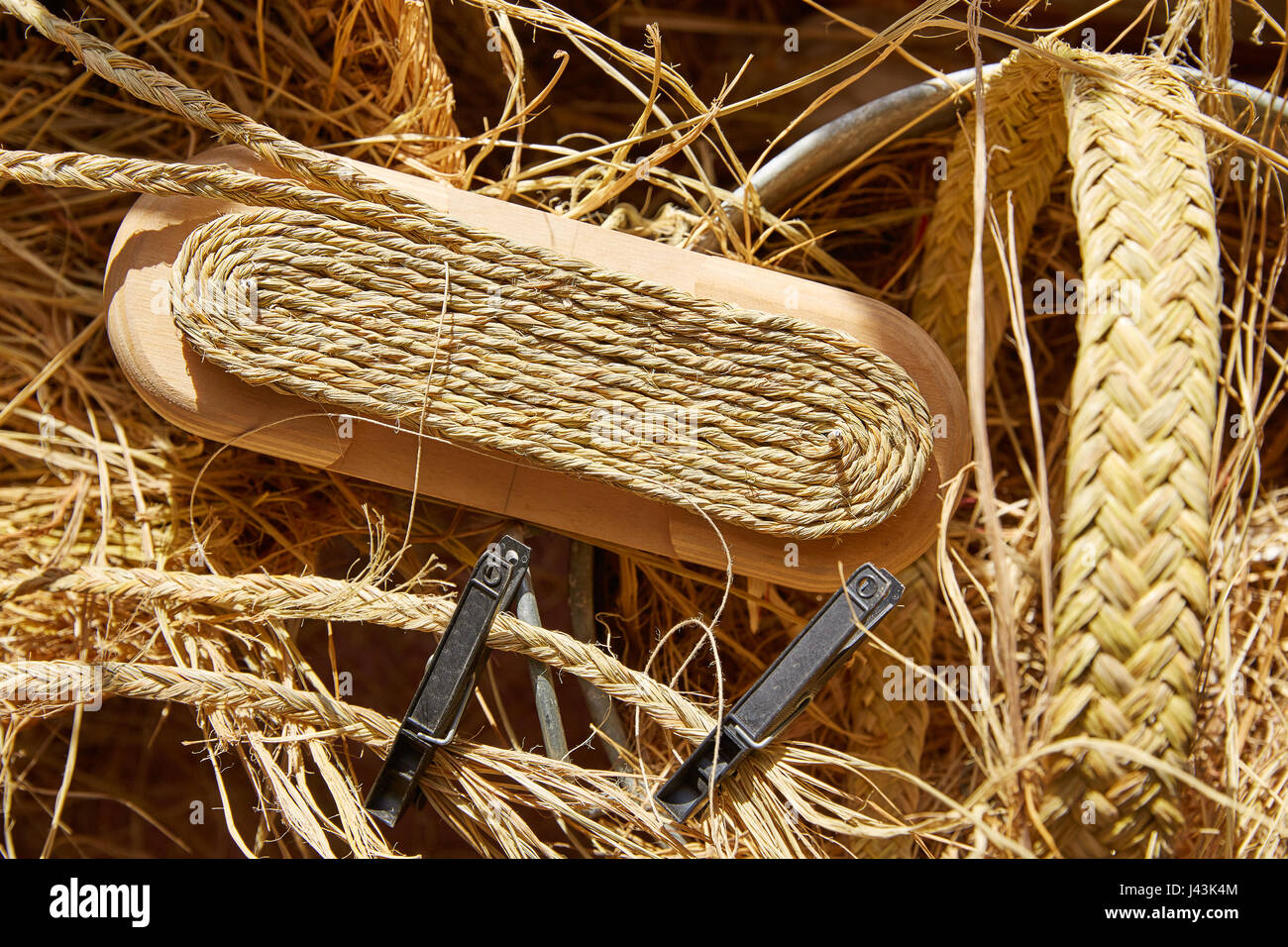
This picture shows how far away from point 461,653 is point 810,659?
0.26 meters

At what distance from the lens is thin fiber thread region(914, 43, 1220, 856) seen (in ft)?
1.82

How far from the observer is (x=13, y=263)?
3.06ft

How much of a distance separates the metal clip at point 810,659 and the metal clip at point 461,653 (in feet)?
0.63

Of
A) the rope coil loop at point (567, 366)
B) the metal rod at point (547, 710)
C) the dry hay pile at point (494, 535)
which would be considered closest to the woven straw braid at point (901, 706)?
the dry hay pile at point (494, 535)

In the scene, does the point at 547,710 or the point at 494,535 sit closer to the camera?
the point at 547,710

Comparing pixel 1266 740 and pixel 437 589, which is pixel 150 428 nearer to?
pixel 437 589

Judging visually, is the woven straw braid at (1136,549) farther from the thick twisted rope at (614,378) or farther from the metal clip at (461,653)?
the metal clip at (461,653)

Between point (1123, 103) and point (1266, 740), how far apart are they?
1.92ft

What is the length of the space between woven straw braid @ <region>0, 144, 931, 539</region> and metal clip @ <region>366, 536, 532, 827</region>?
0.09 metres

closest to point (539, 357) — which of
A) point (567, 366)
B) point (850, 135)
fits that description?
point (567, 366)

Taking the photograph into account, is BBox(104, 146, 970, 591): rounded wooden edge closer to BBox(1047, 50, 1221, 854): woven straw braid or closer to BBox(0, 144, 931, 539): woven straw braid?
BBox(0, 144, 931, 539): woven straw braid

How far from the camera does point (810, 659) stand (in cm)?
68

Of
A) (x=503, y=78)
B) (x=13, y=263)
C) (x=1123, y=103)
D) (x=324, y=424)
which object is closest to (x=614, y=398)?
(x=324, y=424)

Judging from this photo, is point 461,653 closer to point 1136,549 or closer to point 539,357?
point 539,357
